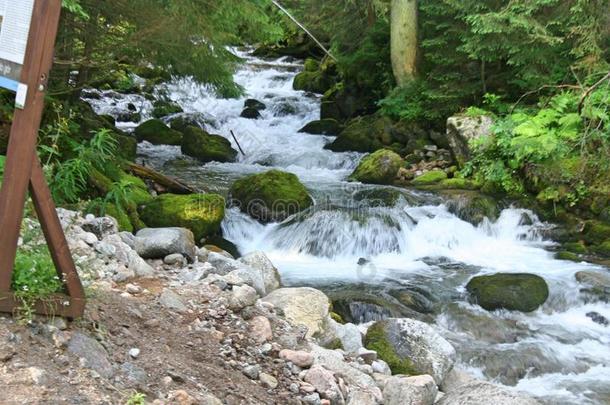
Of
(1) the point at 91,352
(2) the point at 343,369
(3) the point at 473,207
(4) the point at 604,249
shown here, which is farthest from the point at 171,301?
(4) the point at 604,249

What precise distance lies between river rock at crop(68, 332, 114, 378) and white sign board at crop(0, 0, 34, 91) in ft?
4.29

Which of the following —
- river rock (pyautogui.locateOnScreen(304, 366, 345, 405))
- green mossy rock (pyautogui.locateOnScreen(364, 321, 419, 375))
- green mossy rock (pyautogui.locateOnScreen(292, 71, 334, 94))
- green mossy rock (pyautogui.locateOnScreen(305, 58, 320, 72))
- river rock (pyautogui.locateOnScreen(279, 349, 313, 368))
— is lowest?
green mossy rock (pyautogui.locateOnScreen(364, 321, 419, 375))

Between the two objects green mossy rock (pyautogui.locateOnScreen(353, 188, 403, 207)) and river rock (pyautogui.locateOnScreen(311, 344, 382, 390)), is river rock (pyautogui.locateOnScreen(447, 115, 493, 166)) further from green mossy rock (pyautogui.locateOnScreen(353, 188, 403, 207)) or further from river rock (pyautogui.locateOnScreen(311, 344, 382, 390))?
river rock (pyautogui.locateOnScreen(311, 344, 382, 390))

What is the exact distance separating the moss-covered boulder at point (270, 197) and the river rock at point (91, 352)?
6.97m

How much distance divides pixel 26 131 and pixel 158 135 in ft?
42.8

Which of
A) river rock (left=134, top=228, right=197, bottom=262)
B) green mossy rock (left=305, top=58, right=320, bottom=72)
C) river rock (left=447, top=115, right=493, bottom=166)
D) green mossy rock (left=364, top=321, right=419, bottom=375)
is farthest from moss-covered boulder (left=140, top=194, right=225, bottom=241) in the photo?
green mossy rock (left=305, top=58, right=320, bottom=72)

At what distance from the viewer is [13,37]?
276 cm

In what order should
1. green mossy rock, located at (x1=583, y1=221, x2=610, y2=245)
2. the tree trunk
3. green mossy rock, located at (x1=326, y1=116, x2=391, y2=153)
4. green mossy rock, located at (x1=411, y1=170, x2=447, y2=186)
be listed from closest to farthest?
green mossy rock, located at (x1=583, y1=221, x2=610, y2=245) < green mossy rock, located at (x1=411, y1=170, x2=447, y2=186) < green mossy rock, located at (x1=326, y1=116, x2=391, y2=153) < the tree trunk

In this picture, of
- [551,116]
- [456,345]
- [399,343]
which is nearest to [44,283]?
[399,343]

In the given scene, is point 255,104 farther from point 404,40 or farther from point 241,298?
point 241,298

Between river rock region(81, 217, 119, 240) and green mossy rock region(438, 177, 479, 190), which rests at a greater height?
green mossy rock region(438, 177, 479, 190)

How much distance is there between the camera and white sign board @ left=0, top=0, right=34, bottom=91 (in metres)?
2.72

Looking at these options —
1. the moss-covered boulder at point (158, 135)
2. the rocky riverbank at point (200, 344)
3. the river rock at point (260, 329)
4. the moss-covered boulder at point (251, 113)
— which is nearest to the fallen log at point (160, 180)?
the rocky riverbank at point (200, 344)

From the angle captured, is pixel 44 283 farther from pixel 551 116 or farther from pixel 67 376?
pixel 551 116
